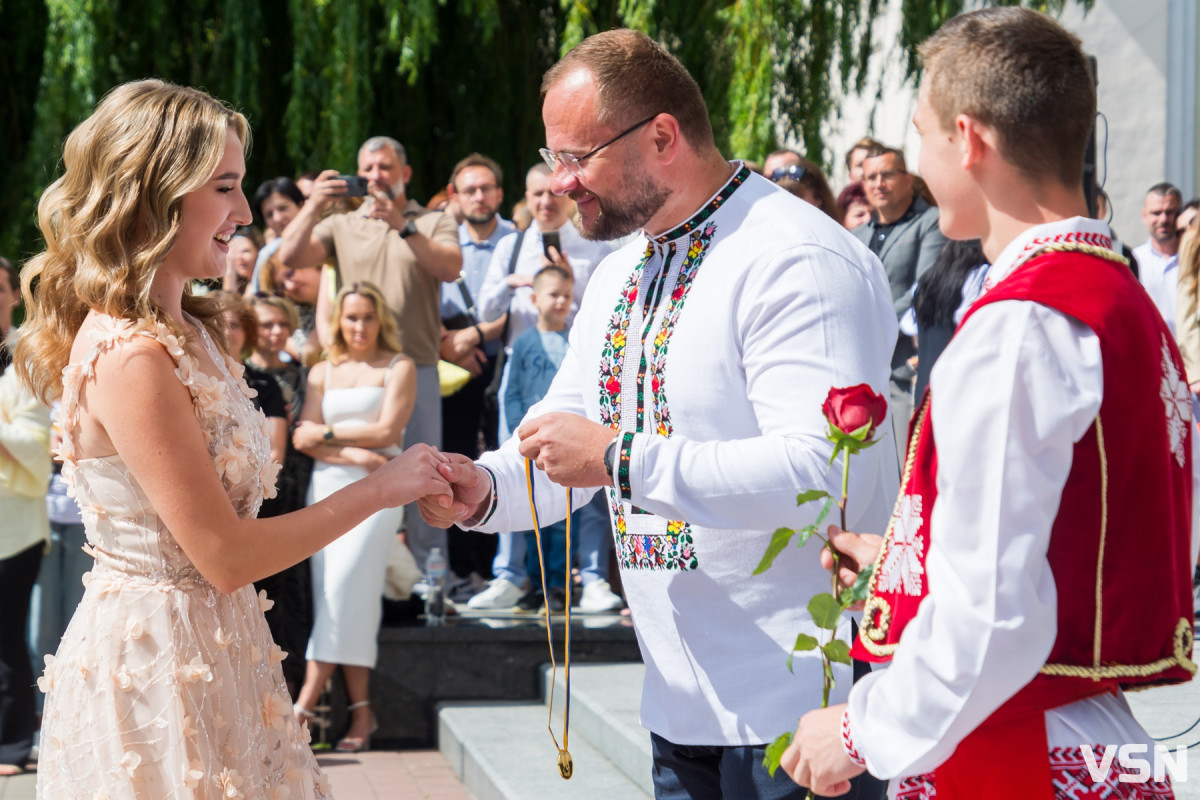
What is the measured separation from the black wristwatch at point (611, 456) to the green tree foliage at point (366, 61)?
704 cm

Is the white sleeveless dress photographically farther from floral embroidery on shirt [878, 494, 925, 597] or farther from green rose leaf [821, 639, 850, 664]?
floral embroidery on shirt [878, 494, 925, 597]

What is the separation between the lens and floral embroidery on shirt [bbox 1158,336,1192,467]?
1.75 meters

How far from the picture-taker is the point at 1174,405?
1784mm

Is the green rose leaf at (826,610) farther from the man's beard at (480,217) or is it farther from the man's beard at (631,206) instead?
the man's beard at (480,217)

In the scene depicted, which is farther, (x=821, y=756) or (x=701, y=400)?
(x=701, y=400)

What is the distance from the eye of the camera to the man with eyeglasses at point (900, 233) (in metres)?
6.51

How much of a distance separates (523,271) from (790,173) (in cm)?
184

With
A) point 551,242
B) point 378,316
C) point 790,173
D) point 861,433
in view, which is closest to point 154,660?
point 861,433

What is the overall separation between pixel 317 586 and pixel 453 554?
67.2 inches

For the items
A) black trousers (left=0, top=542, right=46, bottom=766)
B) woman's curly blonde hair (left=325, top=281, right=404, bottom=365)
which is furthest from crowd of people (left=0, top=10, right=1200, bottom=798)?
woman's curly blonde hair (left=325, top=281, right=404, bottom=365)

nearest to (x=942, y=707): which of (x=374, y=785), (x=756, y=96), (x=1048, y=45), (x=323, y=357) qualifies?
(x=1048, y=45)

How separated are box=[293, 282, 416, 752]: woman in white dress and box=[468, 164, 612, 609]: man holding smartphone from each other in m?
0.72

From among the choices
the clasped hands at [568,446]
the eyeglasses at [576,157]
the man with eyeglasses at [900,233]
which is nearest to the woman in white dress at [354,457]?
the man with eyeglasses at [900,233]

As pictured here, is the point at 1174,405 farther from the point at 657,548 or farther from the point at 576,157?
the point at 576,157
